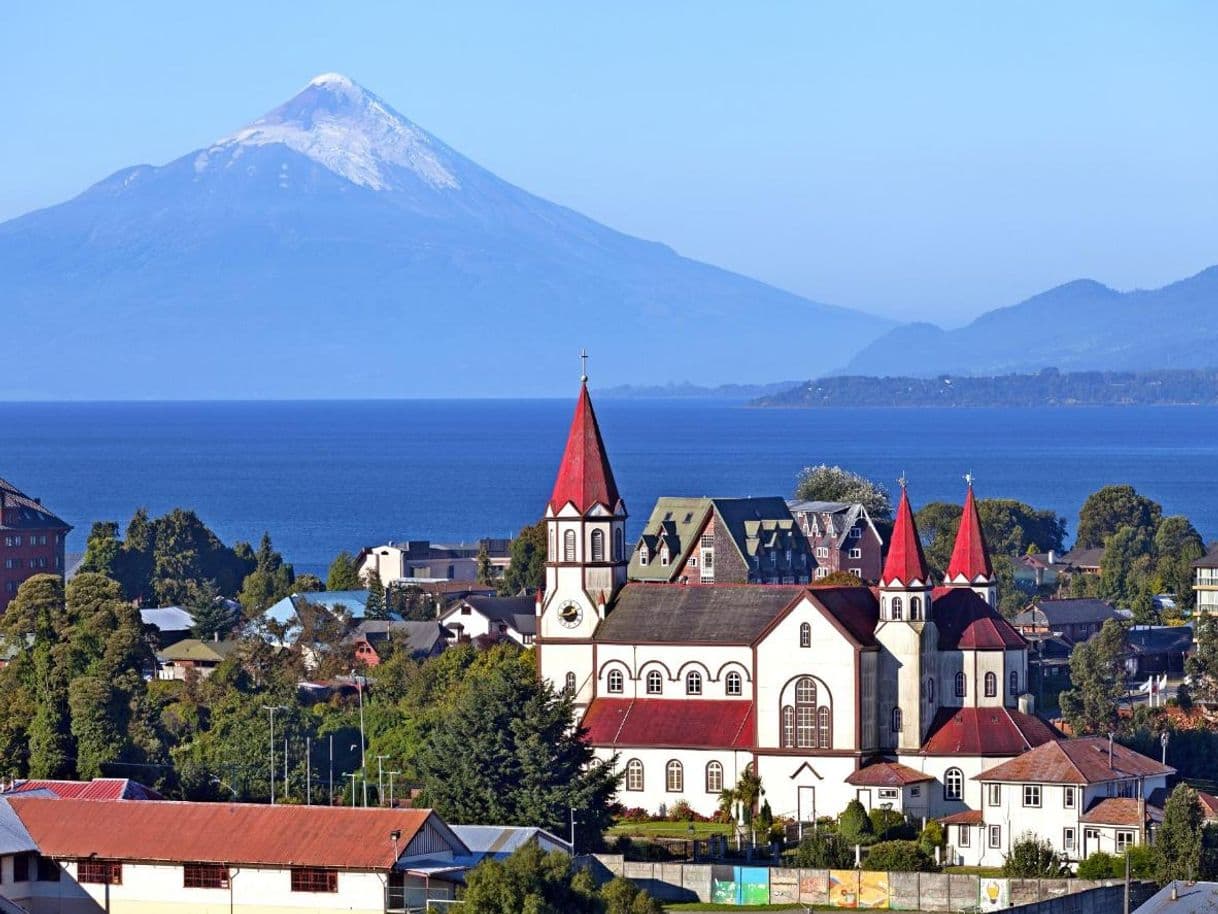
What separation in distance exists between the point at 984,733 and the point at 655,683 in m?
9.62

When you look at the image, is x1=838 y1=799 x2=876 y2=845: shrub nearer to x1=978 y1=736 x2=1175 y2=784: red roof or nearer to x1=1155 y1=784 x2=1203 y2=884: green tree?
x1=978 y1=736 x2=1175 y2=784: red roof

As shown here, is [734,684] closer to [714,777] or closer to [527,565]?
[714,777]

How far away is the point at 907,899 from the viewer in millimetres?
57594

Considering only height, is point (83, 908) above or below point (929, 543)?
below

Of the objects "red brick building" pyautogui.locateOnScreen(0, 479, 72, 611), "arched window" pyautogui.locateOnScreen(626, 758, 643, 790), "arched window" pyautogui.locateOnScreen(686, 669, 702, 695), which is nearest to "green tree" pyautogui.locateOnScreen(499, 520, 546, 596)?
"red brick building" pyautogui.locateOnScreen(0, 479, 72, 611)

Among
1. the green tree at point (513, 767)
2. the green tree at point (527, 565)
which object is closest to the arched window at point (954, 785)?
the green tree at point (513, 767)

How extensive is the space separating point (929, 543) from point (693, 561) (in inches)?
1392

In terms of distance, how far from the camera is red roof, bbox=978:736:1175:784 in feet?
210

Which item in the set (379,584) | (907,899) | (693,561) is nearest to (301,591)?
(379,584)

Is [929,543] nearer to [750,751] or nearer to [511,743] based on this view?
[750,751]

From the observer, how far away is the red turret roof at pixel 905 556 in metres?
69.2

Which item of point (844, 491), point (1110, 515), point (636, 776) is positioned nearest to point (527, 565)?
point (844, 491)

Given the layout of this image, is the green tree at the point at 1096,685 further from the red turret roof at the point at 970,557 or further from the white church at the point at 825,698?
the white church at the point at 825,698

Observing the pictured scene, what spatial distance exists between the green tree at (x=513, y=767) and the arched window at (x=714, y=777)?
20.6 ft
